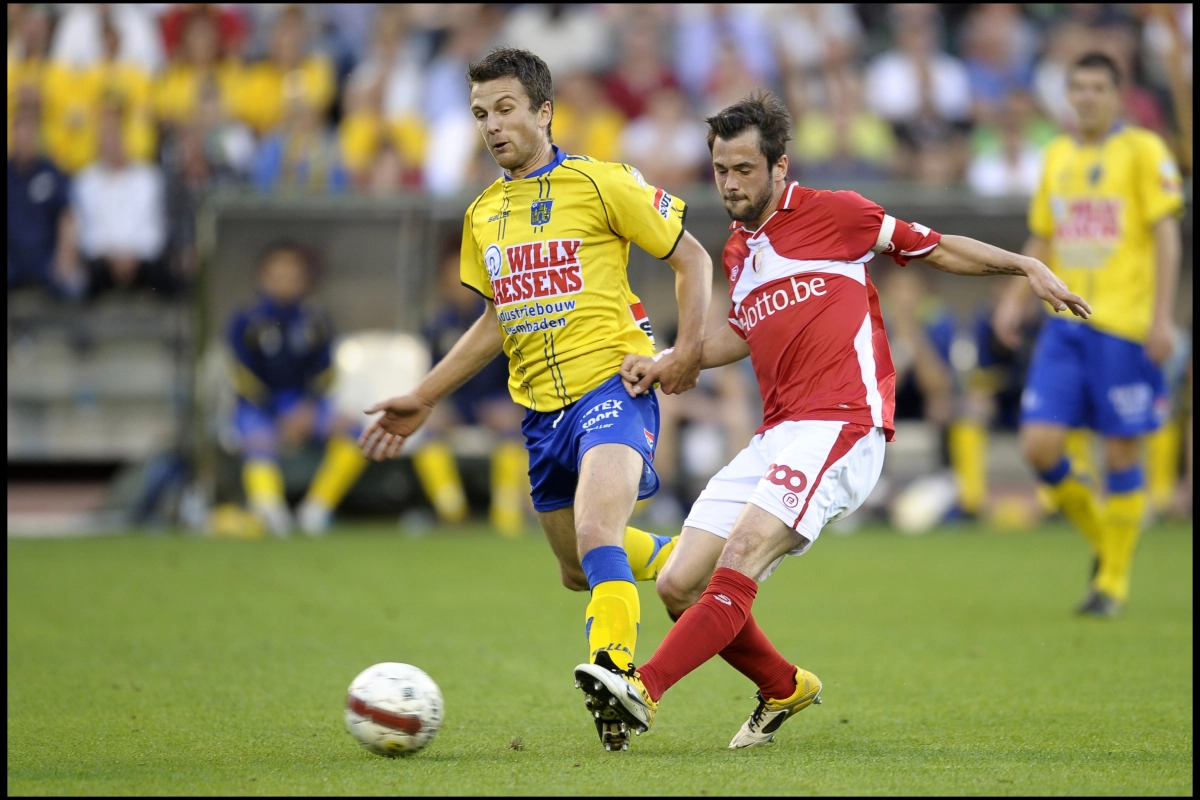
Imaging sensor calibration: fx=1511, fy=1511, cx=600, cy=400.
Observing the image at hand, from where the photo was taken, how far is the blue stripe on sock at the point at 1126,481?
27.1 feet

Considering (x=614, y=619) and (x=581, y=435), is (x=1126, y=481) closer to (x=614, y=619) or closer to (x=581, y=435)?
(x=581, y=435)

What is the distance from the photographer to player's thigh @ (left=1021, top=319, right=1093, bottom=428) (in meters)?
8.04

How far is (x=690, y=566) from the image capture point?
16.3 ft

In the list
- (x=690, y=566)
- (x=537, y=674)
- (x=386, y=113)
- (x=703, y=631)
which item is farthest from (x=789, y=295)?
(x=386, y=113)

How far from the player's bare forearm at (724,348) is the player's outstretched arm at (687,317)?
0.08 m

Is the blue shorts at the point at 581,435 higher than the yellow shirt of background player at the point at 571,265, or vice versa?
the yellow shirt of background player at the point at 571,265

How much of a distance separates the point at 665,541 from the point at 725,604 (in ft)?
3.32

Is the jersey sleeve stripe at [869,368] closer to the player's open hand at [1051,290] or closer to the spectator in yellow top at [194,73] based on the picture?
the player's open hand at [1051,290]

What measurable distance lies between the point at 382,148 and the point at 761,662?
1077 cm

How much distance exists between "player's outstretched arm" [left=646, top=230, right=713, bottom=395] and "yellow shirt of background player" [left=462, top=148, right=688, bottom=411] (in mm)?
69

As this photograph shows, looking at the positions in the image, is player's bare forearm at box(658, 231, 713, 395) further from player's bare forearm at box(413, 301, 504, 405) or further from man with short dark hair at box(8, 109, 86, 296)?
man with short dark hair at box(8, 109, 86, 296)

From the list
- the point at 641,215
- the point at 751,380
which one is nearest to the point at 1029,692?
the point at 641,215

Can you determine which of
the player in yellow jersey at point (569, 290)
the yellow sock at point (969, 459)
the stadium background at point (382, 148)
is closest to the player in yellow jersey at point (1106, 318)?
the player in yellow jersey at point (569, 290)

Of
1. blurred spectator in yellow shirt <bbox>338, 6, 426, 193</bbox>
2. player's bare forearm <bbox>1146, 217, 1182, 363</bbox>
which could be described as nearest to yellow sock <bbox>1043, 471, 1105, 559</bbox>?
player's bare forearm <bbox>1146, 217, 1182, 363</bbox>
